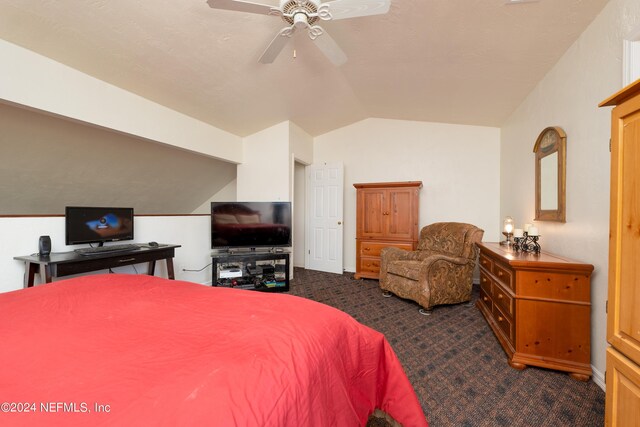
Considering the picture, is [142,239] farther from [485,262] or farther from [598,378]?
[598,378]

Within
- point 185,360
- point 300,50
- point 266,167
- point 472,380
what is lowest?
point 472,380

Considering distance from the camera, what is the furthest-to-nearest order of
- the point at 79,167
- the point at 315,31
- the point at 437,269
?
the point at 79,167 < the point at 437,269 < the point at 315,31

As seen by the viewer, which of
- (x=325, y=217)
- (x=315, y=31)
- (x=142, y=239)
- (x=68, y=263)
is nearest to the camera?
(x=315, y=31)

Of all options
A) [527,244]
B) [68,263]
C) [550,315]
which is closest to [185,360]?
[68,263]

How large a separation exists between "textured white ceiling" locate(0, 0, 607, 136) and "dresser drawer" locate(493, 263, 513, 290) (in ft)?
5.95

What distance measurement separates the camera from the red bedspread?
58 cm

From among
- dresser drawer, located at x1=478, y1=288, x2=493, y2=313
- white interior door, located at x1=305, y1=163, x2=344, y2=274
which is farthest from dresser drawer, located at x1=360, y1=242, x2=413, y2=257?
dresser drawer, located at x1=478, y1=288, x2=493, y2=313

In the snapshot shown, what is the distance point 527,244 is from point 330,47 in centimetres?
241

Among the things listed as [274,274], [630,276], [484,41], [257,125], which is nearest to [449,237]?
[484,41]

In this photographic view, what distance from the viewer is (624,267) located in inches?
35.9

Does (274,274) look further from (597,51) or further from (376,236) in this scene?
(597,51)

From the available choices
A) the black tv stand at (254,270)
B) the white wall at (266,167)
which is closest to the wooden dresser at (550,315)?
the black tv stand at (254,270)

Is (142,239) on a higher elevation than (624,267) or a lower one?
lower

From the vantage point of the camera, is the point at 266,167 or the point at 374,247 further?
the point at 266,167
